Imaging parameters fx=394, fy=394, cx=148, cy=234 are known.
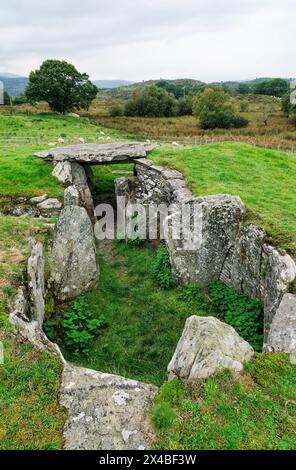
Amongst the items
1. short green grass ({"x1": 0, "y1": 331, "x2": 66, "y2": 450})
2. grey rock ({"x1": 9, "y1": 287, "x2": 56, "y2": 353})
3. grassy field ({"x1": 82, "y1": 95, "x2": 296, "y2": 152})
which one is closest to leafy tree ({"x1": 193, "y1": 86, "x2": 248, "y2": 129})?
grassy field ({"x1": 82, "y1": 95, "x2": 296, "y2": 152})

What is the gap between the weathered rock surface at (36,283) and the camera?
10.4 m

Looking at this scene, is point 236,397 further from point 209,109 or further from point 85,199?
point 209,109

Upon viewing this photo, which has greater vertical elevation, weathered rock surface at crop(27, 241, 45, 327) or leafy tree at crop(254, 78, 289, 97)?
leafy tree at crop(254, 78, 289, 97)

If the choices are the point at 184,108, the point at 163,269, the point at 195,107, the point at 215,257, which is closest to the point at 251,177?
the point at 215,257

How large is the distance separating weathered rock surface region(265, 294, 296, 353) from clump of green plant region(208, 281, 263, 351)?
217 centimetres

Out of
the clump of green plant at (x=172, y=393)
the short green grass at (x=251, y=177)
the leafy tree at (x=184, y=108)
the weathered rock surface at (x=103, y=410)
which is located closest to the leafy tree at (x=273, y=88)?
the leafy tree at (x=184, y=108)

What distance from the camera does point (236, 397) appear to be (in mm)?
6711

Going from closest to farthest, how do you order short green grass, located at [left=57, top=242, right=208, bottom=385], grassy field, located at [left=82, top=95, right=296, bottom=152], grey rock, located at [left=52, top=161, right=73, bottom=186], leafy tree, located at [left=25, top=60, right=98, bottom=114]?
short green grass, located at [left=57, top=242, right=208, bottom=385] → grey rock, located at [left=52, top=161, right=73, bottom=186] → grassy field, located at [left=82, top=95, right=296, bottom=152] → leafy tree, located at [left=25, top=60, right=98, bottom=114]

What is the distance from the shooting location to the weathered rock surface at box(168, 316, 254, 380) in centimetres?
713

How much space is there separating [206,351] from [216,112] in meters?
52.6

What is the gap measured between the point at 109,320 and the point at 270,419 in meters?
6.86

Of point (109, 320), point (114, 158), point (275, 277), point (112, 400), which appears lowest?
point (109, 320)

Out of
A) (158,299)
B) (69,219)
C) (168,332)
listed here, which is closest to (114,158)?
(69,219)

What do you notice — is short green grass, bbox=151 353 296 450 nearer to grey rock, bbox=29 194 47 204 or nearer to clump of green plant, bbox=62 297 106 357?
clump of green plant, bbox=62 297 106 357
